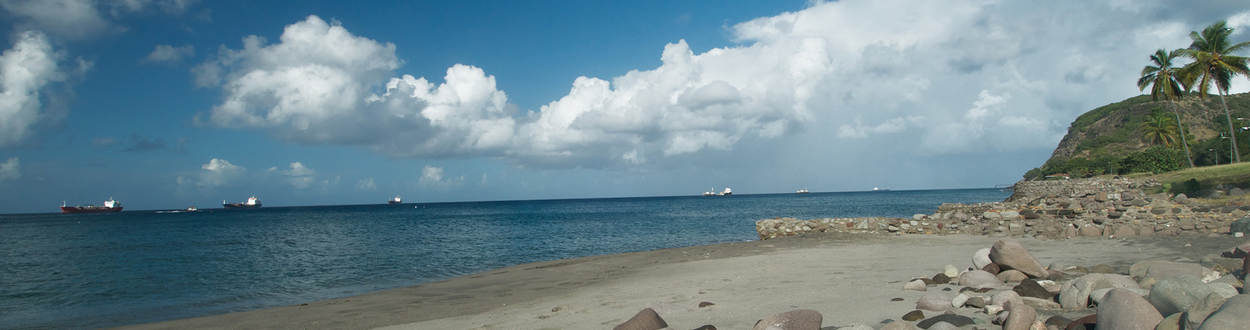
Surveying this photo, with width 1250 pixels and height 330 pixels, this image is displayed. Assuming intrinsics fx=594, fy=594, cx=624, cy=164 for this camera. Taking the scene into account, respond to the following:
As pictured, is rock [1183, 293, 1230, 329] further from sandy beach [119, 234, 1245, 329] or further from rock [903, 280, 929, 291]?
rock [903, 280, 929, 291]

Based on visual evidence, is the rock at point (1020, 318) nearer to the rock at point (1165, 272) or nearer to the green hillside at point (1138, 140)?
the rock at point (1165, 272)

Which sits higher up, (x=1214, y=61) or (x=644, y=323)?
(x=1214, y=61)

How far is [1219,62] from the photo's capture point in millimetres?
43125

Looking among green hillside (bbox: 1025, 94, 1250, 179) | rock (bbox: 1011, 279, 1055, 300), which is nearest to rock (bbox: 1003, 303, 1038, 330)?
rock (bbox: 1011, 279, 1055, 300)

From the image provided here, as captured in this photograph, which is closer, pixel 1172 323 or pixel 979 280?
pixel 1172 323

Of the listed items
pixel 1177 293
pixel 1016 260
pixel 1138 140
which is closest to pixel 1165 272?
pixel 1016 260

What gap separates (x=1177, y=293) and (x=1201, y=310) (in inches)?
36.8

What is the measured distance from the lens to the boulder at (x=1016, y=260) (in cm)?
766

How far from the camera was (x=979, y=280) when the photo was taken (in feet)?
24.2

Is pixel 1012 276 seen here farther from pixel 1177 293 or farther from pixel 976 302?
pixel 1177 293

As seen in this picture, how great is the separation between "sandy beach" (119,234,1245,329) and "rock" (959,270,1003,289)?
2.08ft

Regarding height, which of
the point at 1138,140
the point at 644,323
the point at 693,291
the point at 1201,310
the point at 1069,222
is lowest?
the point at 693,291

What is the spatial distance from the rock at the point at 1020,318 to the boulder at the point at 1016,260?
3279 millimetres

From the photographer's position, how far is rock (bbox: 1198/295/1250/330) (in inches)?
137
